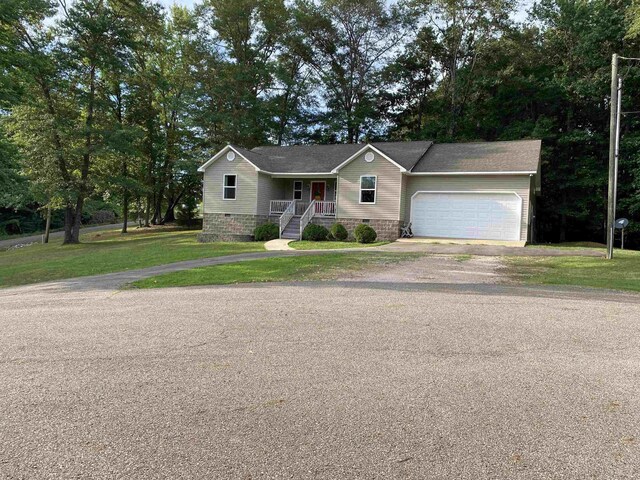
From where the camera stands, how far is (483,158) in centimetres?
2119

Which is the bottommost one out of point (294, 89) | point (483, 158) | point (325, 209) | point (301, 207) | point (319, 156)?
point (325, 209)

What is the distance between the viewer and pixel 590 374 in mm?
4223

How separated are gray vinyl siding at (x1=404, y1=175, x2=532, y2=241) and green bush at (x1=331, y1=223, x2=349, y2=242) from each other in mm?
3227

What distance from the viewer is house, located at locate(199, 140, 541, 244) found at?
65.6ft

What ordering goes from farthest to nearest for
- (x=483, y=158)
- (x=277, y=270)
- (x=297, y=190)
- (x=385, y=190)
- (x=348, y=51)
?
(x=348, y=51) → (x=297, y=190) → (x=385, y=190) → (x=483, y=158) → (x=277, y=270)

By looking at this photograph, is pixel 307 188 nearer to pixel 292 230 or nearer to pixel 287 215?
pixel 287 215

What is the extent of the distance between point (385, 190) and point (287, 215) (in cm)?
548

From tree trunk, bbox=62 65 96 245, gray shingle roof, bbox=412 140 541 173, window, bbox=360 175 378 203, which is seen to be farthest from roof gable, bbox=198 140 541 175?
tree trunk, bbox=62 65 96 245

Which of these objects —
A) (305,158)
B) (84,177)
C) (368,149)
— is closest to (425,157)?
(368,149)

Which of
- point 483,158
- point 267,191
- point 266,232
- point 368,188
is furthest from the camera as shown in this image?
point 267,191

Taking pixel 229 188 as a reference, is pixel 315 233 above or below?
below

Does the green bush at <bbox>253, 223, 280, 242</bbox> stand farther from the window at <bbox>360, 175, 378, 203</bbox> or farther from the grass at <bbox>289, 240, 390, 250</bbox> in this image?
the window at <bbox>360, 175, 378, 203</bbox>

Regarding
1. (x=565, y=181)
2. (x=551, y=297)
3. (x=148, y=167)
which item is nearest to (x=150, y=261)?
(x=551, y=297)

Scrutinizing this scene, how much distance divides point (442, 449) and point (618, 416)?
1.55 metres
